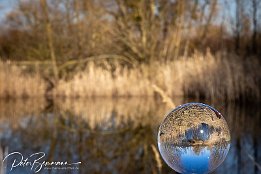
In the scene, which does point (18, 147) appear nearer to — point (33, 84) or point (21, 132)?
point (21, 132)

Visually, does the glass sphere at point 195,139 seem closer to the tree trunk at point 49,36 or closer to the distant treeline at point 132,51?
the distant treeline at point 132,51

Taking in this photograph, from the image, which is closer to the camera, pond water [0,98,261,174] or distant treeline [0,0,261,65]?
pond water [0,98,261,174]

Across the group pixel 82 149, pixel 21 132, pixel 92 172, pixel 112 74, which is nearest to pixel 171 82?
pixel 112 74

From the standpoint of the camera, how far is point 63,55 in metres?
12.2

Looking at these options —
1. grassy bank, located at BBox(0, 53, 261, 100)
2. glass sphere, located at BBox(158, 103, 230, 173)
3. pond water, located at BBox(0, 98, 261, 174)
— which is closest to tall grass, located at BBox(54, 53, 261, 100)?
grassy bank, located at BBox(0, 53, 261, 100)

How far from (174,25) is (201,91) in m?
4.37

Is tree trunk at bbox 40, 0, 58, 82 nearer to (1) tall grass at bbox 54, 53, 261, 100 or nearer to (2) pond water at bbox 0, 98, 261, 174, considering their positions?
(1) tall grass at bbox 54, 53, 261, 100

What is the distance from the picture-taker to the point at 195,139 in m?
1.71

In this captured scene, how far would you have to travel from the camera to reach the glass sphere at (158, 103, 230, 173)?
1.71 m

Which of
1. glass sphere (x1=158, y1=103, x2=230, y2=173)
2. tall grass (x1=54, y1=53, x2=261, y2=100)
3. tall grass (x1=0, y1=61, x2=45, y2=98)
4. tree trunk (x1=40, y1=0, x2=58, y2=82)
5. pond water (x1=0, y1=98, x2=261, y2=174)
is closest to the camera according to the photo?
glass sphere (x1=158, y1=103, x2=230, y2=173)

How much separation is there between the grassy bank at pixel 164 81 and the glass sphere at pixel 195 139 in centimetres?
631

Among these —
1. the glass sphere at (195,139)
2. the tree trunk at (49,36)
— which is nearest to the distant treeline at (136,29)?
the tree trunk at (49,36)

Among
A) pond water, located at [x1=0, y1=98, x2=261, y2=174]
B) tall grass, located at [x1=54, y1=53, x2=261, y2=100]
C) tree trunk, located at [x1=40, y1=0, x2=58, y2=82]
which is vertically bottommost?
pond water, located at [x1=0, y1=98, x2=261, y2=174]

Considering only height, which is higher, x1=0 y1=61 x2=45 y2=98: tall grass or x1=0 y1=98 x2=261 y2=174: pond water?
x1=0 y1=61 x2=45 y2=98: tall grass
